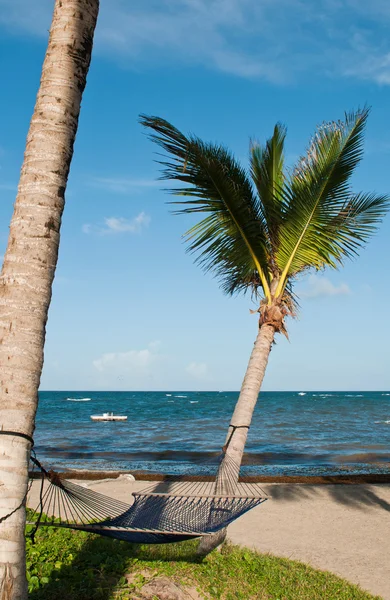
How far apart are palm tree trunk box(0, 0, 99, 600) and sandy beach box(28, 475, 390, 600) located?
476cm

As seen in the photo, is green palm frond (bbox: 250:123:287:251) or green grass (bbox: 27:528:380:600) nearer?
green grass (bbox: 27:528:380:600)

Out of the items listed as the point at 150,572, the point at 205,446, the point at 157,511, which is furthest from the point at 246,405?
the point at 205,446

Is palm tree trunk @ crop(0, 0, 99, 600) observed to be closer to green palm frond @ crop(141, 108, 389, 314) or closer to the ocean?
green palm frond @ crop(141, 108, 389, 314)

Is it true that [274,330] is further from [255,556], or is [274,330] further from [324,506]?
[324,506]

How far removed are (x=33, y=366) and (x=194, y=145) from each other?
12.5 feet

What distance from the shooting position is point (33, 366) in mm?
2416

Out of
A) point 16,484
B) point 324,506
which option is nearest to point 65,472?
point 324,506

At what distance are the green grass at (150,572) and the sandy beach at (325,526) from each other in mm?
1077

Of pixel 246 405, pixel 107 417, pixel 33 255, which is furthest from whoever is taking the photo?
pixel 107 417

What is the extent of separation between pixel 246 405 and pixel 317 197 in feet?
7.64

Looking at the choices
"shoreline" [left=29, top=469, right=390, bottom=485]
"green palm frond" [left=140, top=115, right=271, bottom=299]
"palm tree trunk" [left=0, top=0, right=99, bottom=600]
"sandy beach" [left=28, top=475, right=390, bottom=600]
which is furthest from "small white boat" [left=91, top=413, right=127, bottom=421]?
"palm tree trunk" [left=0, top=0, right=99, bottom=600]

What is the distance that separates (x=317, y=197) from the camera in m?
5.92

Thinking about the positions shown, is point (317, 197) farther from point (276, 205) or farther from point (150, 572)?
point (150, 572)

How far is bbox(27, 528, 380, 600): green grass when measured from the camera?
3.99 metres
